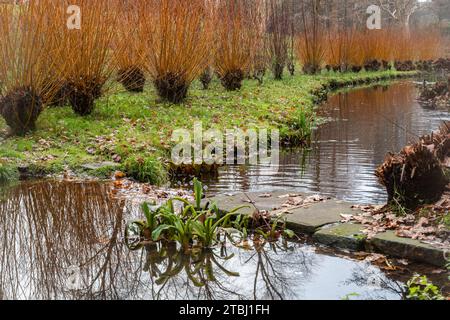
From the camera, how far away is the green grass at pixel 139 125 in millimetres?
7383

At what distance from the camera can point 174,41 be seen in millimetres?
10609

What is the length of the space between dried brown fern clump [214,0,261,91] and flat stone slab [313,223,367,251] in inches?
356

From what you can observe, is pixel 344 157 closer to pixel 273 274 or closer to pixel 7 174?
pixel 7 174

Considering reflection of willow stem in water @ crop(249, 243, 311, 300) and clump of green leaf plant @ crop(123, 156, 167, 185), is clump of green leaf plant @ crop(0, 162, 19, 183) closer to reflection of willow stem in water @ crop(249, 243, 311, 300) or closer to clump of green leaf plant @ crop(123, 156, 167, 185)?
clump of green leaf plant @ crop(123, 156, 167, 185)

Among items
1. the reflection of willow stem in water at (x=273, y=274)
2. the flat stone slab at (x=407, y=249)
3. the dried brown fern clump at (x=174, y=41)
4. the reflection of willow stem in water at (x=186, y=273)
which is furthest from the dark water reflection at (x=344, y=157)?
the dried brown fern clump at (x=174, y=41)

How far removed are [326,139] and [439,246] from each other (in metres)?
6.24

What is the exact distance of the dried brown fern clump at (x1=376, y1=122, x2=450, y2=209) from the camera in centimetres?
454

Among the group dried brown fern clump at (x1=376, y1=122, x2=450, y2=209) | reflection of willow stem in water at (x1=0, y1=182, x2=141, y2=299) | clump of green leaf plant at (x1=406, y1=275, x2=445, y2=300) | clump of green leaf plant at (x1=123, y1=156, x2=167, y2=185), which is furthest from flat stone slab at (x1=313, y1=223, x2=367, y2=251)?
clump of green leaf plant at (x1=123, y1=156, x2=167, y2=185)

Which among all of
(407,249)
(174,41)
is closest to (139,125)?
(174,41)

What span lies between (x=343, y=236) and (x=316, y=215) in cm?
53

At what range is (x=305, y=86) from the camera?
17.1 metres

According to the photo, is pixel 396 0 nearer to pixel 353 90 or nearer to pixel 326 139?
pixel 353 90

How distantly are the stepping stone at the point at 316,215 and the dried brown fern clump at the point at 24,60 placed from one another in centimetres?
490
